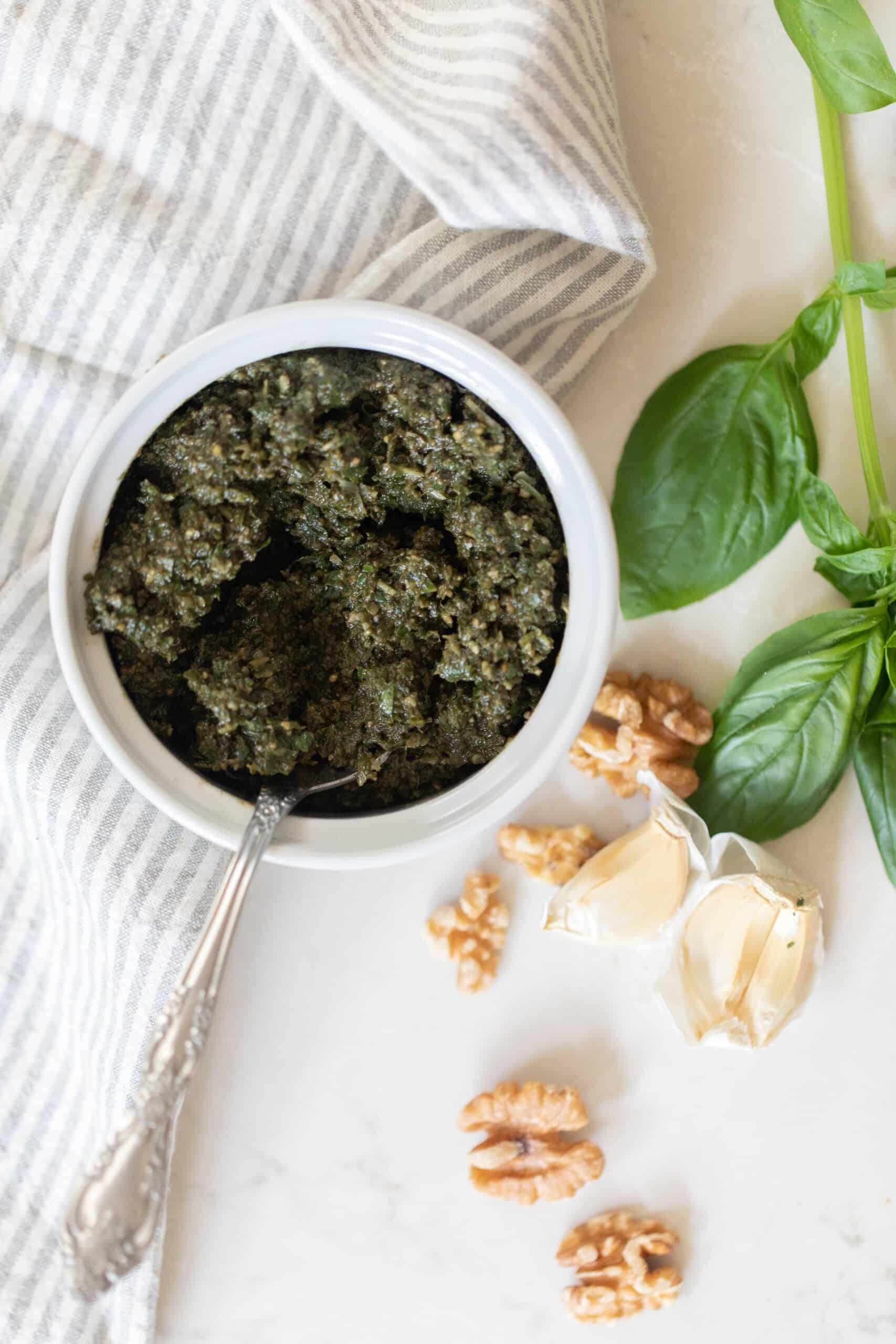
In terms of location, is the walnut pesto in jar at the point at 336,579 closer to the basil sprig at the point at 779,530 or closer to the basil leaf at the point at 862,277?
the basil sprig at the point at 779,530

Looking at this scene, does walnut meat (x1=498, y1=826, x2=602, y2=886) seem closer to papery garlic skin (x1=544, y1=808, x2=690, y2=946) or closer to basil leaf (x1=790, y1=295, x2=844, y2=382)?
papery garlic skin (x1=544, y1=808, x2=690, y2=946)

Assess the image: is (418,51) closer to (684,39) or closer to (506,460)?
(684,39)

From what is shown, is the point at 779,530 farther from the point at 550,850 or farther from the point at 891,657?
the point at 550,850

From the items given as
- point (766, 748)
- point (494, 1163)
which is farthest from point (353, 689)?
point (494, 1163)

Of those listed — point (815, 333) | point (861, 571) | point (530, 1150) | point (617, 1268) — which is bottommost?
point (617, 1268)

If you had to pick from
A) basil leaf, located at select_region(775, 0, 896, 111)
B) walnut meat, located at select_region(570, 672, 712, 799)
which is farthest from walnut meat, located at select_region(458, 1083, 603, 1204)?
basil leaf, located at select_region(775, 0, 896, 111)

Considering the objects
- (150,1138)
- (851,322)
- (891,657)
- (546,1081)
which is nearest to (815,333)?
(851,322)
